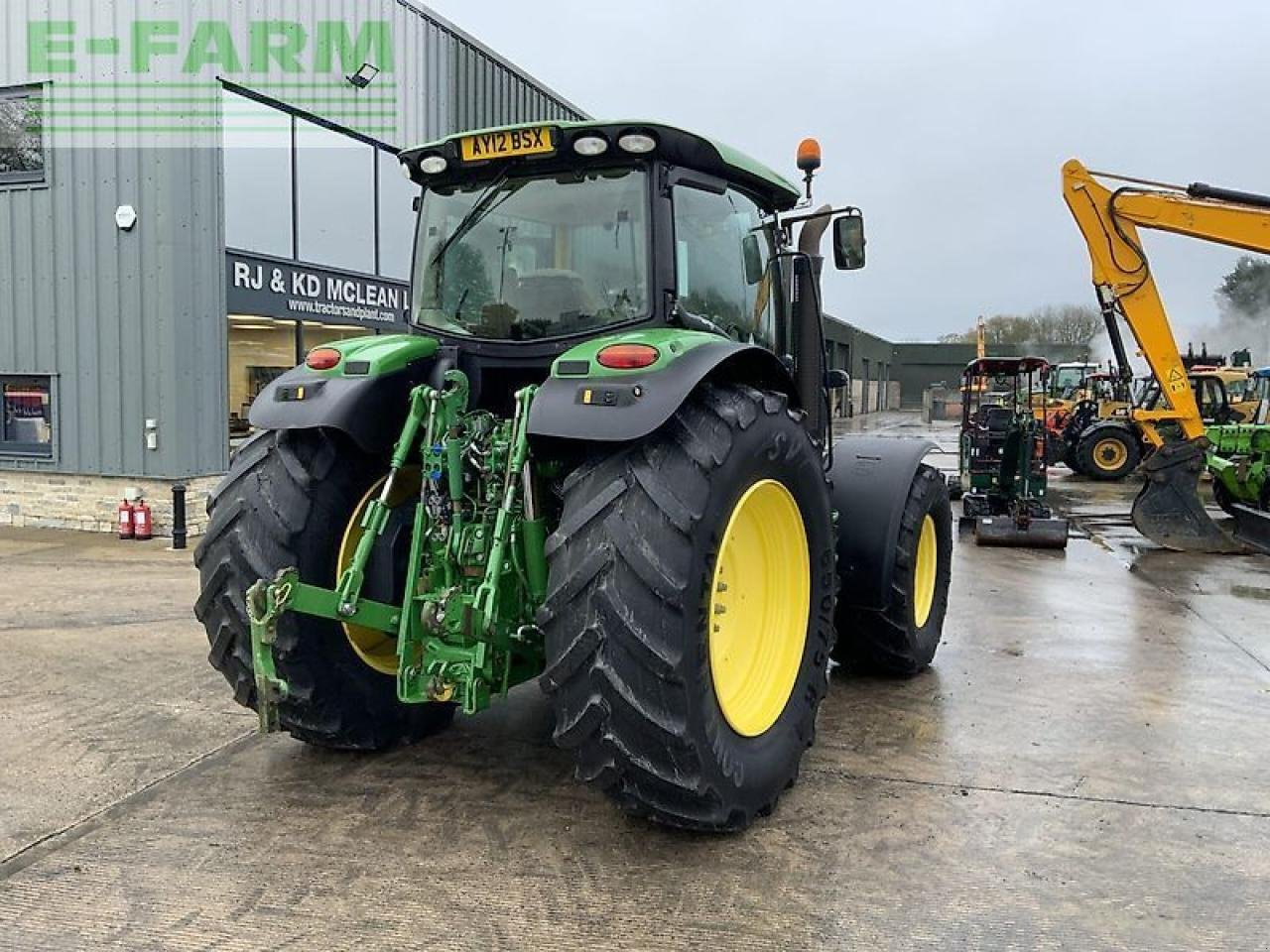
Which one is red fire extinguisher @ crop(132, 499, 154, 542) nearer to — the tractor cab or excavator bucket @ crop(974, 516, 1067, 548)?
the tractor cab

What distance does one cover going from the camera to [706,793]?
10.4 ft

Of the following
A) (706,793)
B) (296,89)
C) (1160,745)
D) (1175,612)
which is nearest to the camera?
(706,793)

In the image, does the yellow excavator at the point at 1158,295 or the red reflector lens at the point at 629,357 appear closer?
the red reflector lens at the point at 629,357

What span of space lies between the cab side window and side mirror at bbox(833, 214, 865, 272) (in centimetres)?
32

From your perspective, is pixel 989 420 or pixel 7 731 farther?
pixel 989 420

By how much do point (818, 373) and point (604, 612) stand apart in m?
2.17

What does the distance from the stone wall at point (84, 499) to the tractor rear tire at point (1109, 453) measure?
14905mm

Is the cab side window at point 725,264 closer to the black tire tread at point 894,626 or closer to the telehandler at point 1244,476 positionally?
the black tire tread at point 894,626

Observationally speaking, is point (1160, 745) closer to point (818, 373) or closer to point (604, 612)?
point (818, 373)

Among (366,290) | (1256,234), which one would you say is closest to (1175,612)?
(1256,234)

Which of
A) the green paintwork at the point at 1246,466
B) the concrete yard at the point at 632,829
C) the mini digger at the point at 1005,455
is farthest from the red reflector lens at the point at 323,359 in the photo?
the green paintwork at the point at 1246,466

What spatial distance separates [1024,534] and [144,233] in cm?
940

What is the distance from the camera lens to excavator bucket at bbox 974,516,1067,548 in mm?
10688

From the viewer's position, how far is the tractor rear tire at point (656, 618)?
121 inches
